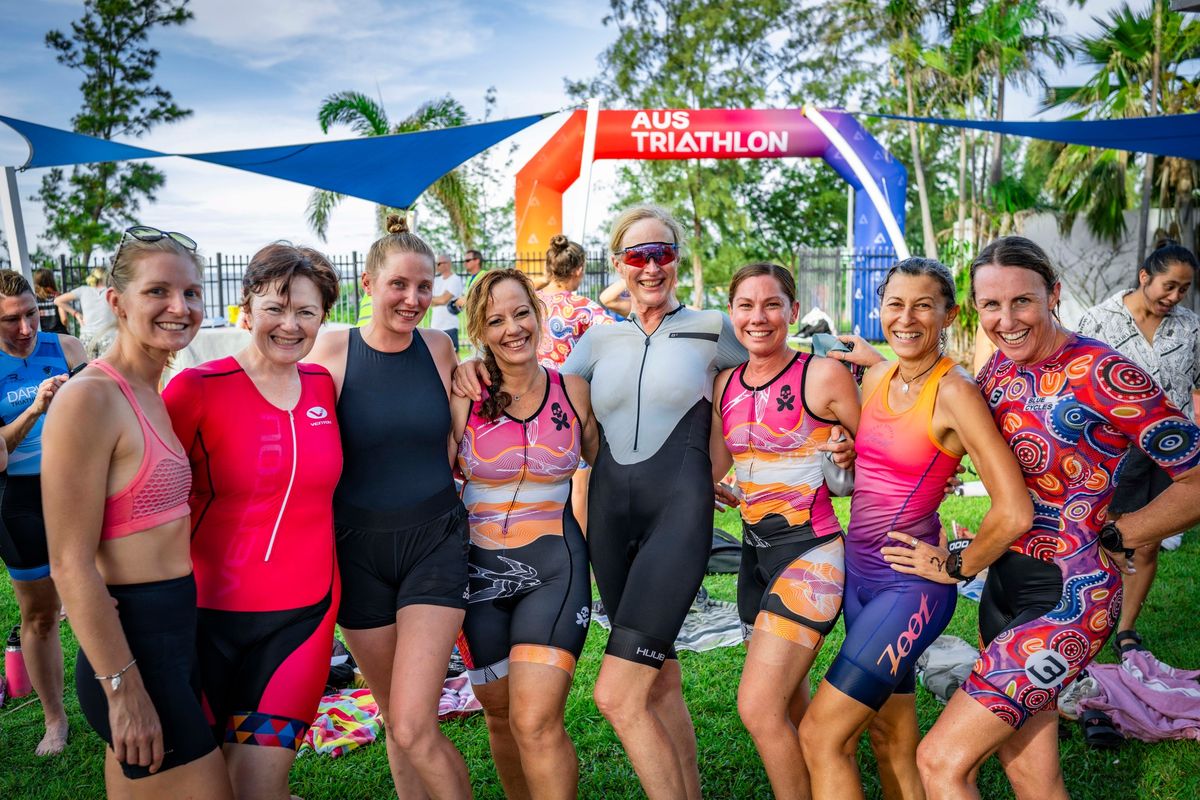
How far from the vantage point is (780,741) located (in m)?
3.02

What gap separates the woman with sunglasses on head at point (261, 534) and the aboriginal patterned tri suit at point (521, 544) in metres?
0.57

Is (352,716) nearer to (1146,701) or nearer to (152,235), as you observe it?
(152,235)

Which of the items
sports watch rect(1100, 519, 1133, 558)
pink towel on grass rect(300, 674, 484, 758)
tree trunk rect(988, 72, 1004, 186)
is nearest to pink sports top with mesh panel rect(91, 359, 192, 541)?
pink towel on grass rect(300, 674, 484, 758)

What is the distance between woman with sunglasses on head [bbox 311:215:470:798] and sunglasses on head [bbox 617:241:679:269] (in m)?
0.91

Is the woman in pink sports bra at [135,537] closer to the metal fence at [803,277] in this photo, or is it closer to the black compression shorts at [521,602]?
the black compression shorts at [521,602]

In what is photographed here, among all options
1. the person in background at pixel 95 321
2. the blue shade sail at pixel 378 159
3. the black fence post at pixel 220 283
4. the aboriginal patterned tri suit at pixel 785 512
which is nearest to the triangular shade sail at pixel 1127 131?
the blue shade sail at pixel 378 159

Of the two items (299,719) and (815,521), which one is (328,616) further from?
(815,521)

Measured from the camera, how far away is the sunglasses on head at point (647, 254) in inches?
143

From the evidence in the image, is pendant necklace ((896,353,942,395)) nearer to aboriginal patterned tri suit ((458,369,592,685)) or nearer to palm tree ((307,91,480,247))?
aboriginal patterned tri suit ((458,369,592,685))

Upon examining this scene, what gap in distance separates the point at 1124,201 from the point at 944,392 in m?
18.4

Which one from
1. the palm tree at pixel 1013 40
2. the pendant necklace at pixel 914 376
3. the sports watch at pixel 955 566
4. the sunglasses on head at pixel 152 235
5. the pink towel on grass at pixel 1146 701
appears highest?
the palm tree at pixel 1013 40

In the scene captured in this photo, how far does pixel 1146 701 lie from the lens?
4.23 meters

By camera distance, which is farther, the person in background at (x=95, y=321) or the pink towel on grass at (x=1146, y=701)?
the person in background at (x=95, y=321)

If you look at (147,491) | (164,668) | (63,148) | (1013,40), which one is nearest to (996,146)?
(1013,40)
